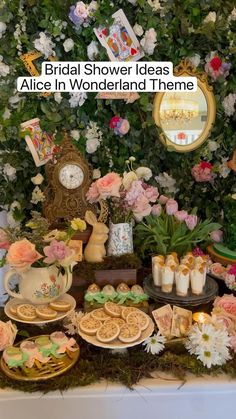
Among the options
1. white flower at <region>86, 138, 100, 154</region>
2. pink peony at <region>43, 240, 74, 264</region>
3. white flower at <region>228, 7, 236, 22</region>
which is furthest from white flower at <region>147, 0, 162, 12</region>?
pink peony at <region>43, 240, 74, 264</region>

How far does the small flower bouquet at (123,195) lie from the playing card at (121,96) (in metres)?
0.34

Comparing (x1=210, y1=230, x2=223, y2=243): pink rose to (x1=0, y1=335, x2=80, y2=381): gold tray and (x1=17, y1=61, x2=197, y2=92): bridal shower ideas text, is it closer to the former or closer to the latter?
(x1=17, y1=61, x2=197, y2=92): bridal shower ideas text

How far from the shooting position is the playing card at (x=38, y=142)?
163 cm

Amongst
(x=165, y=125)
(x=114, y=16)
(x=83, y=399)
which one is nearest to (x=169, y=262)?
(x=83, y=399)

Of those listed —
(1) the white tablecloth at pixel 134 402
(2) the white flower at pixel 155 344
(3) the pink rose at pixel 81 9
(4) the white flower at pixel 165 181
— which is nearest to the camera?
(1) the white tablecloth at pixel 134 402

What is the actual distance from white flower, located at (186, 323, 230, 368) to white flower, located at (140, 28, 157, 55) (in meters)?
1.04

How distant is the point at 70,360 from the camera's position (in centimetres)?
105

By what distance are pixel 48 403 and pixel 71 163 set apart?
2.56ft

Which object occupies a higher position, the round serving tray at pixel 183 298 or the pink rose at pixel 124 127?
the pink rose at pixel 124 127

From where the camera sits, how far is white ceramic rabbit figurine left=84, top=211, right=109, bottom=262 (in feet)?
4.68

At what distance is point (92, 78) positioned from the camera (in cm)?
162

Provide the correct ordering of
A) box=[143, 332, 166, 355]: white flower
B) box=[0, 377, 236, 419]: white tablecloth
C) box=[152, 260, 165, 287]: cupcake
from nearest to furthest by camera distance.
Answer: box=[0, 377, 236, 419]: white tablecloth
box=[143, 332, 166, 355]: white flower
box=[152, 260, 165, 287]: cupcake

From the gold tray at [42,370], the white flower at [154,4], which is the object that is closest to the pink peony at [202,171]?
the white flower at [154,4]

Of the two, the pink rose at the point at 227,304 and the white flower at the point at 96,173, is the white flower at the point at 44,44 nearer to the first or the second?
the white flower at the point at 96,173
